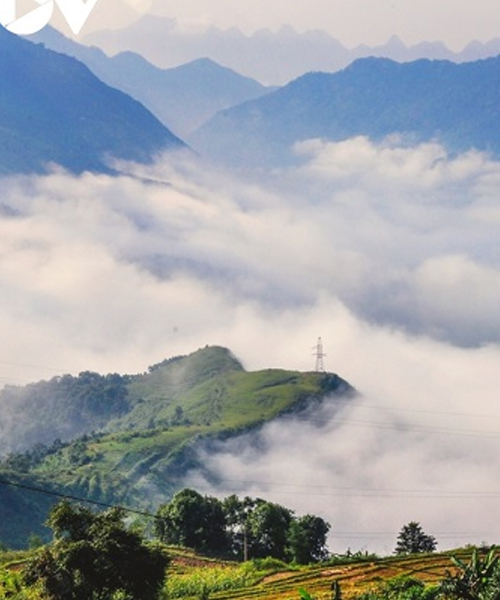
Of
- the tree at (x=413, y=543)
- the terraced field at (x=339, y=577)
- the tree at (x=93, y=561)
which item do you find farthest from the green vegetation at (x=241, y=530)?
the tree at (x=93, y=561)

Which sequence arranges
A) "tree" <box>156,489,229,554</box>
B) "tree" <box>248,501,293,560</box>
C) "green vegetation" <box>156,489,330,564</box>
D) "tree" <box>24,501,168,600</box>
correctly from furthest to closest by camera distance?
"tree" <box>156,489,229,554</box> → "tree" <box>248,501,293,560</box> → "green vegetation" <box>156,489,330,564</box> → "tree" <box>24,501,168,600</box>

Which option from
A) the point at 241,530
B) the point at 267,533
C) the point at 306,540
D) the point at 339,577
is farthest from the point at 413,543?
the point at 339,577

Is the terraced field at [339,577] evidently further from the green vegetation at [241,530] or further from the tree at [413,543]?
the tree at [413,543]

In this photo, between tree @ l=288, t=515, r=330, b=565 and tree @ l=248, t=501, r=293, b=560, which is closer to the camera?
tree @ l=288, t=515, r=330, b=565

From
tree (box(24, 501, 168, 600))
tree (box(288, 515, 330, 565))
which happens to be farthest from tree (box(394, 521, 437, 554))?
tree (box(24, 501, 168, 600))

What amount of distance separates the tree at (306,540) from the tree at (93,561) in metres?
69.1

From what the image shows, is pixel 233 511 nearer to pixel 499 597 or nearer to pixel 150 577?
pixel 150 577

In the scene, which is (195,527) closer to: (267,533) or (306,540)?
(267,533)

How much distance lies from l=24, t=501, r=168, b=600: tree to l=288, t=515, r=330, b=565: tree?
2722 inches

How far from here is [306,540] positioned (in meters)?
125

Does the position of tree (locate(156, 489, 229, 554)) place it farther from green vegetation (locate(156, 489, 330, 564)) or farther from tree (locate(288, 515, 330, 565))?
tree (locate(288, 515, 330, 565))

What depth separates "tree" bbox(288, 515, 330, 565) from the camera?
124125 mm

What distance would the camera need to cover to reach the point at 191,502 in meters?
134

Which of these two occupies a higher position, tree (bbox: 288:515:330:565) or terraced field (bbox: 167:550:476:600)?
tree (bbox: 288:515:330:565)
